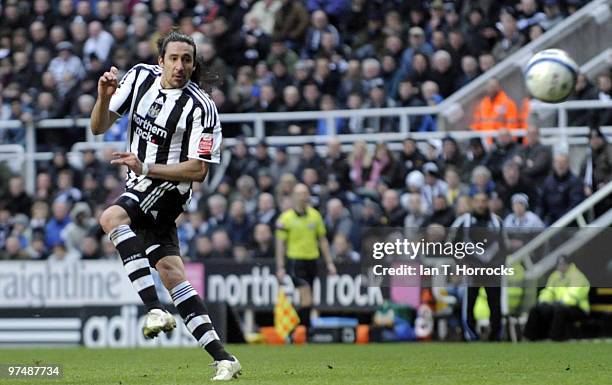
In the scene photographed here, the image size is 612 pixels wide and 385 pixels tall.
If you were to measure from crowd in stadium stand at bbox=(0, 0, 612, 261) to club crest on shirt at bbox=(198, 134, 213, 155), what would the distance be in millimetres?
8535

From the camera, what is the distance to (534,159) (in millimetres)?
19188

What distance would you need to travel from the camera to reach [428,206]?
19547 mm

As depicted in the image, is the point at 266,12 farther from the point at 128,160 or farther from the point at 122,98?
the point at 128,160

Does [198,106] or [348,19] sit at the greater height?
[348,19]

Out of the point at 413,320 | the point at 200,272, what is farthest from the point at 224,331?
the point at 413,320

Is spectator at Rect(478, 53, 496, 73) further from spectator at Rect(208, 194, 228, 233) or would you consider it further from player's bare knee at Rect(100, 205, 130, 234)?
player's bare knee at Rect(100, 205, 130, 234)

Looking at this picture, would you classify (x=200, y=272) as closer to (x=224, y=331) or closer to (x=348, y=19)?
(x=224, y=331)

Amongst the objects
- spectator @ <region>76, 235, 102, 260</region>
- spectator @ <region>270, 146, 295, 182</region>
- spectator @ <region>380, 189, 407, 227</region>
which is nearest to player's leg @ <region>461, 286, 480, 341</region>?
spectator @ <region>380, 189, 407, 227</region>

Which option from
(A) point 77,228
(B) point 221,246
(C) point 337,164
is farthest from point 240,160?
(A) point 77,228

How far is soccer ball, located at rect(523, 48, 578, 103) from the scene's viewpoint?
16219 millimetres

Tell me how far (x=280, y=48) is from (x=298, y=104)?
49.3 inches

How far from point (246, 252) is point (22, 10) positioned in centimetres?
823

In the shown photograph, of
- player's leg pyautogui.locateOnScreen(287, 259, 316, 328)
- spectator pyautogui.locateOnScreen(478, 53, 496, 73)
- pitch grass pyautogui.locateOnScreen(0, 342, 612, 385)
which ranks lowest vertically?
pitch grass pyautogui.locateOnScreen(0, 342, 612, 385)

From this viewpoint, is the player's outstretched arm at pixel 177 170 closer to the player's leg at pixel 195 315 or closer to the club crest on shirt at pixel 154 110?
the club crest on shirt at pixel 154 110
